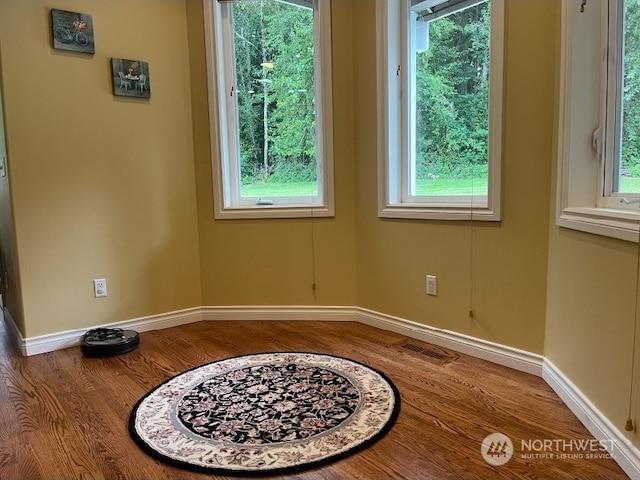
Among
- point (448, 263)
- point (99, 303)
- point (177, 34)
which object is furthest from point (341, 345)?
point (177, 34)

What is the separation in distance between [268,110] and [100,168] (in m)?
1.16

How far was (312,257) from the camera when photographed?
304 centimetres

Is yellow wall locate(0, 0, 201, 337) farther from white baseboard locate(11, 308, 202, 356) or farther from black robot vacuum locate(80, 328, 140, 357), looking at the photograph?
black robot vacuum locate(80, 328, 140, 357)

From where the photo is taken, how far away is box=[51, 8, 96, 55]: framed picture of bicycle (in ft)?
8.12

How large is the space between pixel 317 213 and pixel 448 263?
963 millimetres

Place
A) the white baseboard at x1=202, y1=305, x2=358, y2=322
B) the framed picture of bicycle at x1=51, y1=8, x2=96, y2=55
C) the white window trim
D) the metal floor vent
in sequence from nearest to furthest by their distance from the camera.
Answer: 1. the white window trim
2. the metal floor vent
3. the framed picture of bicycle at x1=51, y1=8, x2=96, y2=55
4. the white baseboard at x1=202, y1=305, x2=358, y2=322

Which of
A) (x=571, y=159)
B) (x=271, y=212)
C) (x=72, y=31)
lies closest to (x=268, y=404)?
(x=271, y=212)

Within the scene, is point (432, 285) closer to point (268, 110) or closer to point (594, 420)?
point (594, 420)

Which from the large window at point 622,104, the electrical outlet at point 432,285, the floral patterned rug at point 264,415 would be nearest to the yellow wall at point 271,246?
the electrical outlet at point 432,285

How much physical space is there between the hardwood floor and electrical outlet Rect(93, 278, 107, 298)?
0.35m

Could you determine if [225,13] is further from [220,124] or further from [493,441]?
[493,441]

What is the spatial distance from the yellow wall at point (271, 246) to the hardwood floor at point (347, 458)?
13.6 inches

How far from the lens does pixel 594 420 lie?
160cm

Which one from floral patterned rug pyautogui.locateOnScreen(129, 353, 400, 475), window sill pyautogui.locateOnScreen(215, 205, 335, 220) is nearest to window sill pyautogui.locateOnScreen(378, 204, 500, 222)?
window sill pyautogui.locateOnScreen(215, 205, 335, 220)
